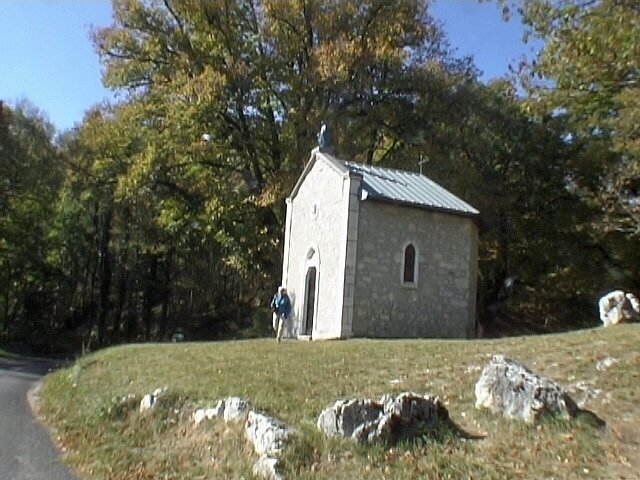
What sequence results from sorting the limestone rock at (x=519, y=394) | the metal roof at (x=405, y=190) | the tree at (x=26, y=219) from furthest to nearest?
the tree at (x=26, y=219)
the metal roof at (x=405, y=190)
the limestone rock at (x=519, y=394)

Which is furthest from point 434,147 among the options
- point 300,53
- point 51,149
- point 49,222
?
point 49,222

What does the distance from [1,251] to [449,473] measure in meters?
38.7

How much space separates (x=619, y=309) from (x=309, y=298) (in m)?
10.6

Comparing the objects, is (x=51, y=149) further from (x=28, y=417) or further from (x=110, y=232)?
(x=28, y=417)

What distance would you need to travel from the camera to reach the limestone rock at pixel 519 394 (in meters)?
8.37

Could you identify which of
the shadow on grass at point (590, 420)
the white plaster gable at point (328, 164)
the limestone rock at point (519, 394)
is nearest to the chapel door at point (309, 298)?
the white plaster gable at point (328, 164)

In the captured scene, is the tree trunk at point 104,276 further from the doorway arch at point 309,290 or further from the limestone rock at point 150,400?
the limestone rock at point 150,400

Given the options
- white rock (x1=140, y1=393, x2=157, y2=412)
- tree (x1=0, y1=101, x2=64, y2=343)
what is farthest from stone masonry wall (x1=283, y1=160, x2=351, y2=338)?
tree (x1=0, y1=101, x2=64, y2=343)

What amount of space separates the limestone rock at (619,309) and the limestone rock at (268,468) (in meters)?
11.4

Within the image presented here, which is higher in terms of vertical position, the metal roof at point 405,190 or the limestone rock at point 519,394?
the metal roof at point 405,190

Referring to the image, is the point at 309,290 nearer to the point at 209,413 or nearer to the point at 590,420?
the point at 209,413

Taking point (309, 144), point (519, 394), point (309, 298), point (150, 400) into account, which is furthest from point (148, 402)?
point (309, 144)

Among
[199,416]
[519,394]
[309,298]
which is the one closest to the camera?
[519,394]

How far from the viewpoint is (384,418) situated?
845 centimetres
